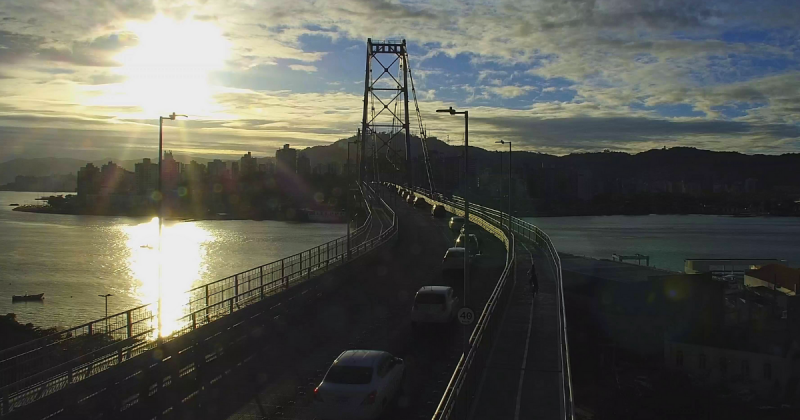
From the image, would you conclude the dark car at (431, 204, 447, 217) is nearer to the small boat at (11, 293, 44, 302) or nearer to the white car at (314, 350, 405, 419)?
the small boat at (11, 293, 44, 302)

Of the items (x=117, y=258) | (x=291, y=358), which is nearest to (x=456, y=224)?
(x=291, y=358)

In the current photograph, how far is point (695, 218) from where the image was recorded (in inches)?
6270

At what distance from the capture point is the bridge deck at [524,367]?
33.8 ft

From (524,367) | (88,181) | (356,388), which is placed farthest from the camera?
(88,181)

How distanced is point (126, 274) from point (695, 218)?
443 ft

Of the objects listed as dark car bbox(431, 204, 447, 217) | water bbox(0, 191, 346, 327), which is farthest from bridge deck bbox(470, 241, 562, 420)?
dark car bbox(431, 204, 447, 217)

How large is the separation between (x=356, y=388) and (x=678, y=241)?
9483 centimetres

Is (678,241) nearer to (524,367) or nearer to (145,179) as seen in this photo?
(524,367)

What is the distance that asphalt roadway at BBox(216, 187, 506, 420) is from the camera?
11.0m

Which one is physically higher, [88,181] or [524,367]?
[88,181]

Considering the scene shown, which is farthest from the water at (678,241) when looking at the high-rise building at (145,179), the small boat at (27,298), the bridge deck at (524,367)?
the high-rise building at (145,179)

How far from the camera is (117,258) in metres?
69.5

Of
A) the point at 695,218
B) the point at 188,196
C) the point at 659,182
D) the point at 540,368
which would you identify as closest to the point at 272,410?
Answer: the point at 540,368

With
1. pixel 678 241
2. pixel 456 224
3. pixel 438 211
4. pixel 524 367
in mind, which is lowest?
pixel 678 241
